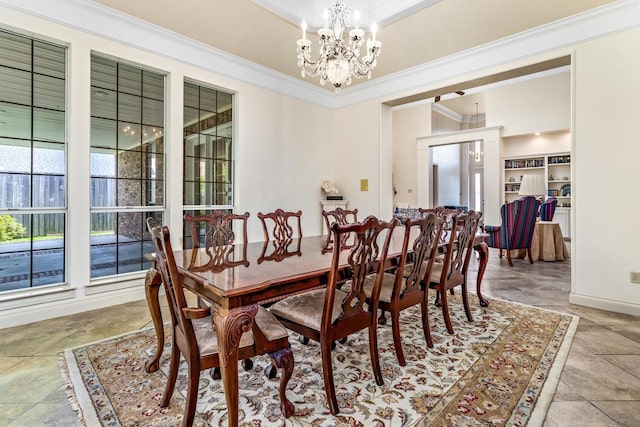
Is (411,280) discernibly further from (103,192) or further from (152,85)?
(152,85)

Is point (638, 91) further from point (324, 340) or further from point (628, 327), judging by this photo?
point (324, 340)

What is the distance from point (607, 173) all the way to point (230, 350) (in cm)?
378

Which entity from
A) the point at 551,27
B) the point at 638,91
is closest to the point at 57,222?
the point at 551,27

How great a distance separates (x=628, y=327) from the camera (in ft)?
8.58

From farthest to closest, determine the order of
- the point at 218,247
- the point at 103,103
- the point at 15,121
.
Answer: the point at 103,103, the point at 15,121, the point at 218,247

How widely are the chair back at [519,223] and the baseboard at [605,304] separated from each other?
186 centimetres

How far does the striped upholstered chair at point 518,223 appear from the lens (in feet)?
16.0

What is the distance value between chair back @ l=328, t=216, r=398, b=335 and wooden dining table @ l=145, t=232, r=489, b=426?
0.14 m

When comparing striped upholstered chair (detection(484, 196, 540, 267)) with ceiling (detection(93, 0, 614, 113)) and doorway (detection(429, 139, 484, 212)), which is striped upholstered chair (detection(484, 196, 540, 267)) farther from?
doorway (detection(429, 139, 484, 212))

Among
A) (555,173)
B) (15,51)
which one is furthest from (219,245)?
(555,173)

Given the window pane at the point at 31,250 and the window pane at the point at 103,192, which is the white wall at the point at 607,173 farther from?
the window pane at the point at 31,250

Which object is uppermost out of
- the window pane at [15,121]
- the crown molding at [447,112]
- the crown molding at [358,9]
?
the crown molding at [447,112]

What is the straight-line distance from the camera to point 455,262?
2625mm

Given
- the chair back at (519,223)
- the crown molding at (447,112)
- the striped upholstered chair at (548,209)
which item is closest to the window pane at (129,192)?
the chair back at (519,223)
